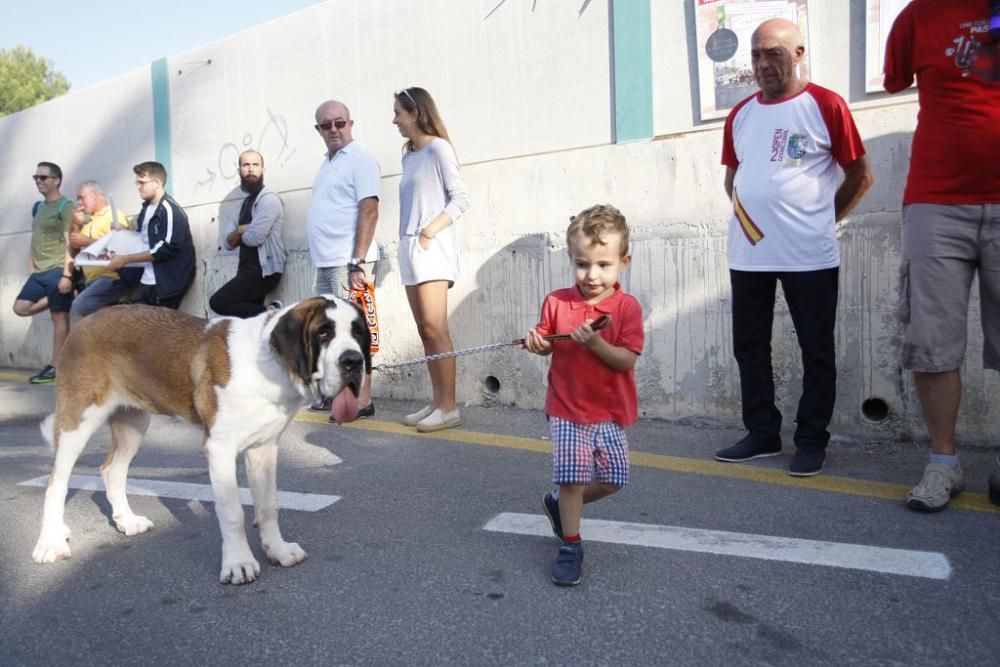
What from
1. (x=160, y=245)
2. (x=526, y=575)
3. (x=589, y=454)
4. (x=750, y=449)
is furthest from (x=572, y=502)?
(x=160, y=245)

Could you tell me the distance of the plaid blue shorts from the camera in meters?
3.13

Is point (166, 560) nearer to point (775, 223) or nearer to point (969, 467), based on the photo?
point (775, 223)

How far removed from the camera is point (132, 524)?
388 cm

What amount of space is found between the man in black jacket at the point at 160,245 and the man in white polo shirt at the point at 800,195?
5.16m

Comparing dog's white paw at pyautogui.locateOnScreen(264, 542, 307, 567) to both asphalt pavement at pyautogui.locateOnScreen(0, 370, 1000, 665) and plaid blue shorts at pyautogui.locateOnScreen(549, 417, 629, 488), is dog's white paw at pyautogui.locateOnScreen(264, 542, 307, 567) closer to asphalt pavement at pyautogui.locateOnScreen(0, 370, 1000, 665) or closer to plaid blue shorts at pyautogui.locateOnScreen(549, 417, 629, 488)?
asphalt pavement at pyautogui.locateOnScreen(0, 370, 1000, 665)

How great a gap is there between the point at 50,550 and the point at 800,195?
3943 millimetres

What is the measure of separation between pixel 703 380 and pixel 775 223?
1.48 meters

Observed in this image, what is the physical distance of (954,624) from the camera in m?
2.61

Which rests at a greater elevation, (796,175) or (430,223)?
(796,175)

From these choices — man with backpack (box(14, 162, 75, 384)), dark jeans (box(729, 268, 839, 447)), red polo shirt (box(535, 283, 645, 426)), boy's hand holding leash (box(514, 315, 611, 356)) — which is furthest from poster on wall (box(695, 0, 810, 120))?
man with backpack (box(14, 162, 75, 384))

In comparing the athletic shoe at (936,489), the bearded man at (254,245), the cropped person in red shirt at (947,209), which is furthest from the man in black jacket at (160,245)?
the athletic shoe at (936,489)

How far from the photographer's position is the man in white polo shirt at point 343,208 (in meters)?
6.15

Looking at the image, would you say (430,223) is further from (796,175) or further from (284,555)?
(284,555)

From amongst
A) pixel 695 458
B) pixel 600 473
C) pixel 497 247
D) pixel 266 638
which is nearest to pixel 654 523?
pixel 600 473
